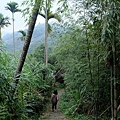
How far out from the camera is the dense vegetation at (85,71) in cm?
381

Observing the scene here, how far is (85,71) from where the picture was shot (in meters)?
7.16

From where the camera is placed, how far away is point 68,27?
22.6ft

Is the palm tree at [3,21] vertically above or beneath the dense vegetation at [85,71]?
above

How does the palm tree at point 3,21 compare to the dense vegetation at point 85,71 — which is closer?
the dense vegetation at point 85,71

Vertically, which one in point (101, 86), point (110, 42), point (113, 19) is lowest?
point (101, 86)

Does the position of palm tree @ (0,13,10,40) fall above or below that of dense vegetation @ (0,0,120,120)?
above

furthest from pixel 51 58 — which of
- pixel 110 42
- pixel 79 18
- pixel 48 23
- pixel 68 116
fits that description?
pixel 110 42

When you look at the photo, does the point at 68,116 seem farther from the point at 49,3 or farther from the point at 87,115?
the point at 49,3

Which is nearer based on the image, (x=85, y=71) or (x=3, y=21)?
(x=85, y=71)

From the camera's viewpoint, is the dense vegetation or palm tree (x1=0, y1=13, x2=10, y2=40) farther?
palm tree (x1=0, y1=13, x2=10, y2=40)

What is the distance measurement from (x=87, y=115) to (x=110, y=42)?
422 cm

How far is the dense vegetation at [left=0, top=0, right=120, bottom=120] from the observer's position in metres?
3.81

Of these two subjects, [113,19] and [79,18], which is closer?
[113,19]

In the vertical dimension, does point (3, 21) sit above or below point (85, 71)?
above
